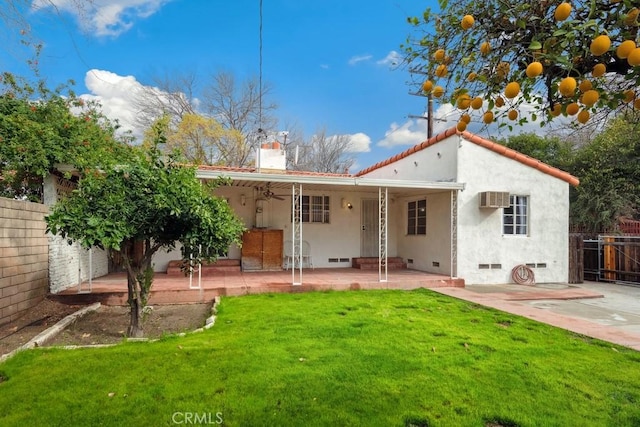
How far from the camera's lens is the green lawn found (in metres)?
3.15

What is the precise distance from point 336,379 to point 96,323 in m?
4.64

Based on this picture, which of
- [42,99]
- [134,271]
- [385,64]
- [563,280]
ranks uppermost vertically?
[42,99]

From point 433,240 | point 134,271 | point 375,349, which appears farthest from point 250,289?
point 433,240

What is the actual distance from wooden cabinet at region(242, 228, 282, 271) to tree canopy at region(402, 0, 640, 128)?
29.6 ft

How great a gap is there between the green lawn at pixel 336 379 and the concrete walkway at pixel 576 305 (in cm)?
73

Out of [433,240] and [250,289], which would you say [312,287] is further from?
[433,240]

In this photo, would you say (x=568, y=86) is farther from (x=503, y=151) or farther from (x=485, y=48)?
(x=503, y=151)

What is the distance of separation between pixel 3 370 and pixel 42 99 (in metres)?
6.83

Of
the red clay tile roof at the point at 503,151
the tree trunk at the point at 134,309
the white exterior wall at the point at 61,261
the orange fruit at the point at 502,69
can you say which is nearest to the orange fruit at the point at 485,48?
the orange fruit at the point at 502,69

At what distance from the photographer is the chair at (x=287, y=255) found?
11.9 m

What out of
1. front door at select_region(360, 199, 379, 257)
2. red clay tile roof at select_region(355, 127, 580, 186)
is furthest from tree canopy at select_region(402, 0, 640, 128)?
front door at select_region(360, 199, 379, 257)

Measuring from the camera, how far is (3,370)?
13.1 feet

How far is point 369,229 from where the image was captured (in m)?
13.0

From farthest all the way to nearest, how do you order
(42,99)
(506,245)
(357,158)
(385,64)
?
1. (357,158)
2. (506,245)
3. (42,99)
4. (385,64)
